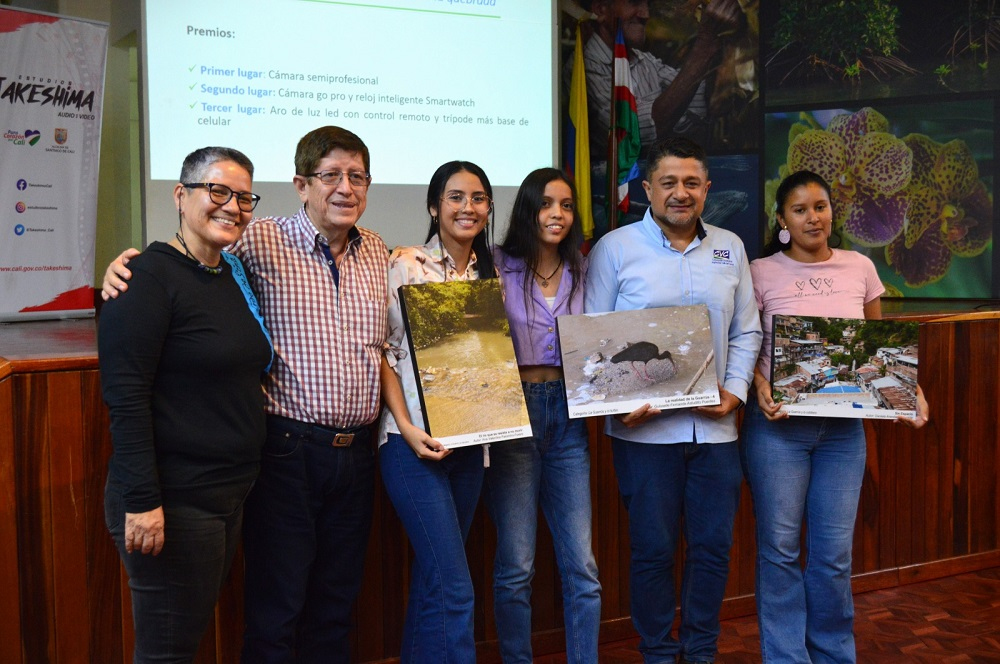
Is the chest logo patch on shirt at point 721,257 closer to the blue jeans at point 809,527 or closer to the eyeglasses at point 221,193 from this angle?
the blue jeans at point 809,527

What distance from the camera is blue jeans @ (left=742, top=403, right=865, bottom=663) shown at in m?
2.37

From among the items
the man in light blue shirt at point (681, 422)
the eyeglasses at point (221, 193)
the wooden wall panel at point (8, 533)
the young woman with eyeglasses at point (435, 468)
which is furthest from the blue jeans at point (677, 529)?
the wooden wall panel at point (8, 533)

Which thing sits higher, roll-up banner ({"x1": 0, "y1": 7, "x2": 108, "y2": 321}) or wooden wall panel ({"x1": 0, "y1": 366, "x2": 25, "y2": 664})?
roll-up banner ({"x1": 0, "y1": 7, "x2": 108, "y2": 321})

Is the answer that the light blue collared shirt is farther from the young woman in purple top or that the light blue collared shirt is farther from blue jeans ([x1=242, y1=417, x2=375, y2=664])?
blue jeans ([x1=242, y1=417, x2=375, y2=664])

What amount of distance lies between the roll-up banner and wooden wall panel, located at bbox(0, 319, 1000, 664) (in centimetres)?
47

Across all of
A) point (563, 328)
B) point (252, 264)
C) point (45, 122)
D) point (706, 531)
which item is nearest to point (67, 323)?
point (45, 122)

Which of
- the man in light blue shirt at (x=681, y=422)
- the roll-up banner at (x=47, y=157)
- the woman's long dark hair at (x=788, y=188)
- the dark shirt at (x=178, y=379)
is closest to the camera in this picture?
the dark shirt at (x=178, y=379)

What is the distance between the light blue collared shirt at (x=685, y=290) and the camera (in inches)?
90.8

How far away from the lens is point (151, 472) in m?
1.61

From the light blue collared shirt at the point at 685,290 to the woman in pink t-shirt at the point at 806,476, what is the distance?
0.13 meters

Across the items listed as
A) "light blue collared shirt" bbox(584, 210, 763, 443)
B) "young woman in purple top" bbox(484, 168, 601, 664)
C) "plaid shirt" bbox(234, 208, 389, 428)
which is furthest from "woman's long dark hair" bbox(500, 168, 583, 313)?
"plaid shirt" bbox(234, 208, 389, 428)

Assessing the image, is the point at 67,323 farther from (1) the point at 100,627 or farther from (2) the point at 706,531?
(2) the point at 706,531

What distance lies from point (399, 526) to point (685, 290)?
3.61 ft

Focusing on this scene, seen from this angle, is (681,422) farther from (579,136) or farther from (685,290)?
(579,136)
